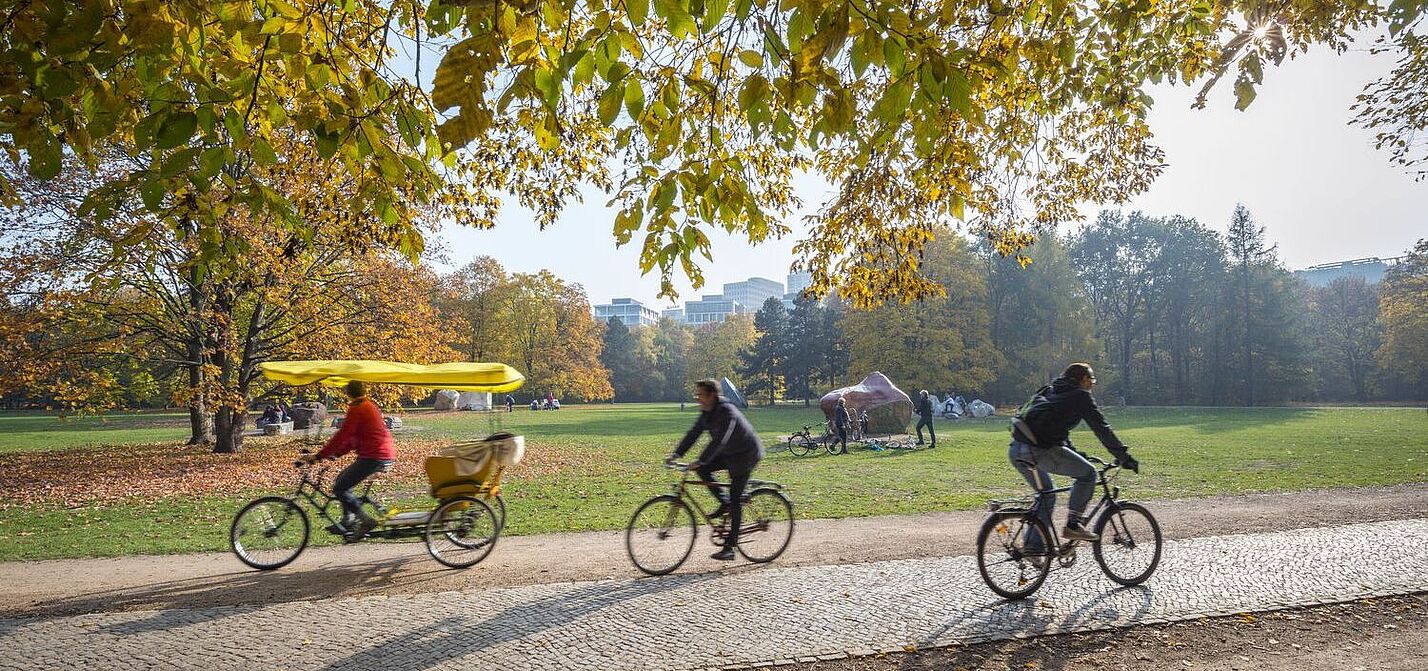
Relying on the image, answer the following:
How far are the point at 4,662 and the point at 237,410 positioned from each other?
46.0 feet

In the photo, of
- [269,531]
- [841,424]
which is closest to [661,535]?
[269,531]

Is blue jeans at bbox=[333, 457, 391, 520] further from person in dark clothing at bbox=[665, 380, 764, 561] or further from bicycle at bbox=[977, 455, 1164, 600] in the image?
bicycle at bbox=[977, 455, 1164, 600]

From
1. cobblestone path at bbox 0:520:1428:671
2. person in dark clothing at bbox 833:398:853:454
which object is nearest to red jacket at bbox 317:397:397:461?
cobblestone path at bbox 0:520:1428:671

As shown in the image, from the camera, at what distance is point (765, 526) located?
738 centimetres

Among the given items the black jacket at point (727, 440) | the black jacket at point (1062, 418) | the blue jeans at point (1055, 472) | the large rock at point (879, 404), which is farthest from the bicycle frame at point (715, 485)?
the large rock at point (879, 404)

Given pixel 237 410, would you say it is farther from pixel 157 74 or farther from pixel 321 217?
pixel 157 74

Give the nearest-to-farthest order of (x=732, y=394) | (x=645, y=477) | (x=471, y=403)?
(x=645, y=477)
(x=732, y=394)
(x=471, y=403)

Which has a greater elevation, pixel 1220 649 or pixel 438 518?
pixel 438 518

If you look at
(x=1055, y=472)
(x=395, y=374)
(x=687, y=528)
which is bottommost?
(x=687, y=528)

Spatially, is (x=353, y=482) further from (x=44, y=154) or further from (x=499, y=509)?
(x=44, y=154)

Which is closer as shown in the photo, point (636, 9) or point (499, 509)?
point (636, 9)

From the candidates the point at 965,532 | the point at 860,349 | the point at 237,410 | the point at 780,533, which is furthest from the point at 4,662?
the point at 860,349

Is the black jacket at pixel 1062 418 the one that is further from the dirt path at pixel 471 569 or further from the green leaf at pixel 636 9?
the green leaf at pixel 636 9

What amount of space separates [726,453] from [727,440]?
0.14m
